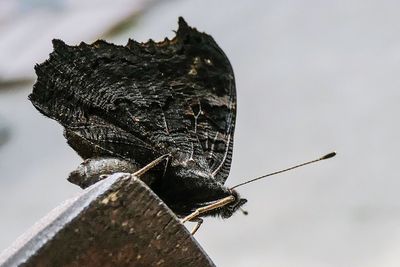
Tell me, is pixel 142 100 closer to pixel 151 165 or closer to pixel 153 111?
pixel 153 111

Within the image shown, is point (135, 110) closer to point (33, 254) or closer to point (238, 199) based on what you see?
point (238, 199)

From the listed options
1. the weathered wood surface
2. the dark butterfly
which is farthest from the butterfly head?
the weathered wood surface

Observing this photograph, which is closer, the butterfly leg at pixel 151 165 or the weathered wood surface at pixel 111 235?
the weathered wood surface at pixel 111 235

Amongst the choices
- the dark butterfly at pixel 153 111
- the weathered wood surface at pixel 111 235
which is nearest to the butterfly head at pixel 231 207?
the dark butterfly at pixel 153 111

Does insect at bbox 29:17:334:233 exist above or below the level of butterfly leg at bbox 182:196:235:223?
above

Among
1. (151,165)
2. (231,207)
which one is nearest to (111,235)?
(151,165)

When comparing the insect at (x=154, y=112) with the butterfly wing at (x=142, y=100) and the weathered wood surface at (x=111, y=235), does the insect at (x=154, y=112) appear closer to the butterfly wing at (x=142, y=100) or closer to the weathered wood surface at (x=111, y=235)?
the butterfly wing at (x=142, y=100)

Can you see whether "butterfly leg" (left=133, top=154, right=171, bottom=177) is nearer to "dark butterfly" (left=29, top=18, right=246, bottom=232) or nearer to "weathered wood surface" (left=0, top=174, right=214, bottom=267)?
"dark butterfly" (left=29, top=18, right=246, bottom=232)
